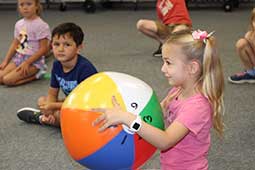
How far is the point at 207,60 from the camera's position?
1443 millimetres

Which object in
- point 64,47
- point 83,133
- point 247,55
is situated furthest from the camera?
point 247,55

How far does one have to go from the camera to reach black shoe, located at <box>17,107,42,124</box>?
8.73 feet

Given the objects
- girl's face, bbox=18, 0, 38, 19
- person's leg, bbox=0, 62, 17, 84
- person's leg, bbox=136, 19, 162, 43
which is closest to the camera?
girl's face, bbox=18, 0, 38, 19

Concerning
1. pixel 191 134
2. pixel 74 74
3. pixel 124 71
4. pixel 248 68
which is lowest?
pixel 124 71

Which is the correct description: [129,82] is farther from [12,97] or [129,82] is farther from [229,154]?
[12,97]

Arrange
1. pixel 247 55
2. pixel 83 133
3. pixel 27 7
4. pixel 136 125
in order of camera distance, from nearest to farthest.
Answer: pixel 136 125 < pixel 83 133 < pixel 27 7 < pixel 247 55

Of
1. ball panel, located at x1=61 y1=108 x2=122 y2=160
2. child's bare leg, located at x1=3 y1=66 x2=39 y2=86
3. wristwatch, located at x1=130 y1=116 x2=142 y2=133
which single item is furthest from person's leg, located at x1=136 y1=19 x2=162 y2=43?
wristwatch, located at x1=130 y1=116 x2=142 y2=133

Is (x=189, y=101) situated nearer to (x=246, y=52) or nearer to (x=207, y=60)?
(x=207, y=60)

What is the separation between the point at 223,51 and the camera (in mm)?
4102

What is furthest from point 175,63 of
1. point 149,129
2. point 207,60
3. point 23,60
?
point 23,60

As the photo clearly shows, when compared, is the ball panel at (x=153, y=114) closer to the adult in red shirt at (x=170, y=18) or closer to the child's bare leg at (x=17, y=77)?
the child's bare leg at (x=17, y=77)

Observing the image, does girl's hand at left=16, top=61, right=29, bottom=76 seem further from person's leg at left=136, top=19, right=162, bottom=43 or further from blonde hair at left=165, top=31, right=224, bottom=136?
blonde hair at left=165, top=31, right=224, bottom=136

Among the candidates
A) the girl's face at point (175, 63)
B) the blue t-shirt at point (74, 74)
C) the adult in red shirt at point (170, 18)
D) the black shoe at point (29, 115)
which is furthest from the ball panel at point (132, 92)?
the adult in red shirt at point (170, 18)

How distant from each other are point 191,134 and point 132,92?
0.26 metres
